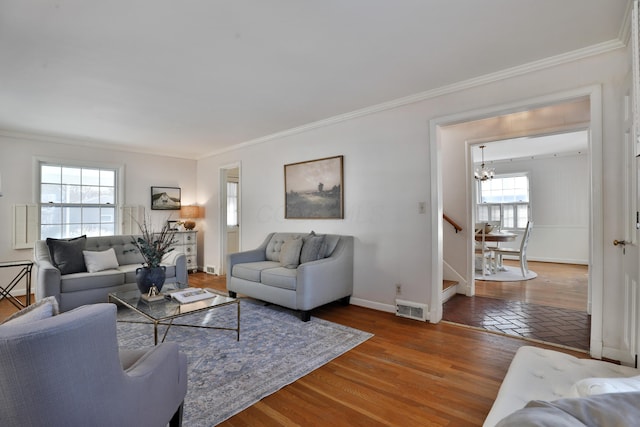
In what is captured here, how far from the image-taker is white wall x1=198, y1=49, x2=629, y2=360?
239 cm

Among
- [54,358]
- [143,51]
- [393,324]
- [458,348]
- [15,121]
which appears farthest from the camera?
[15,121]

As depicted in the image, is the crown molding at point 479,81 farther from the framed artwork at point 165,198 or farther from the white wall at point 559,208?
the white wall at point 559,208

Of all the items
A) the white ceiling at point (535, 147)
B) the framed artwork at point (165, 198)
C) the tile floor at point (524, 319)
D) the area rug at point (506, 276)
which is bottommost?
the tile floor at point (524, 319)

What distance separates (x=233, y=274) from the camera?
414cm

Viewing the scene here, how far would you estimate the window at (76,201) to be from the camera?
4.80 m

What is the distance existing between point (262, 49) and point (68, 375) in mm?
2323

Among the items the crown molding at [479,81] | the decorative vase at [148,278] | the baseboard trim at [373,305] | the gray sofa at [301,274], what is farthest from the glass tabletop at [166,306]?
the crown molding at [479,81]

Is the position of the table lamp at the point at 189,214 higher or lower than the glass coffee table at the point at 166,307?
higher

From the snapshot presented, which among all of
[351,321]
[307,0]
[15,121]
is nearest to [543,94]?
[307,0]

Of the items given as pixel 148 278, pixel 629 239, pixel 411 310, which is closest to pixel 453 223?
pixel 411 310

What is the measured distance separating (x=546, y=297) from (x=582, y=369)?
3.34 m

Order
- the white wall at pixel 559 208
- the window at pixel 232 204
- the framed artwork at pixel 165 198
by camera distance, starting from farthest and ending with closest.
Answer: the white wall at pixel 559 208 < the window at pixel 232 204 < the framed artwork at pixel 165 198

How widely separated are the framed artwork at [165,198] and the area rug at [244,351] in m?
2.69

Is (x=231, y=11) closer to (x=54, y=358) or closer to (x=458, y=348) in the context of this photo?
(x=54, y=358)
